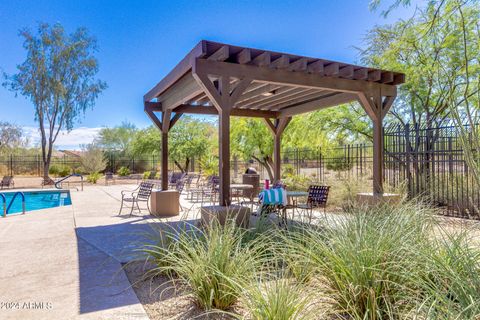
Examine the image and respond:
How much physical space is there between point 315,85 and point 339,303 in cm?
440

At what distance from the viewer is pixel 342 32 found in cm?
1035

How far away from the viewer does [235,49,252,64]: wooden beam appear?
497 centimetres

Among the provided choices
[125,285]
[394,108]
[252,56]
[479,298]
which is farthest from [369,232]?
[394,108]

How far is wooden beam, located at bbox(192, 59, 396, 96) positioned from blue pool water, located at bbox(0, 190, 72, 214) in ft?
26.8

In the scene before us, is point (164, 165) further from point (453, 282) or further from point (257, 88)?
point (453, 282)

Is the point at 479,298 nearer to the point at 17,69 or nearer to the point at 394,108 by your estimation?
the point at 394,108


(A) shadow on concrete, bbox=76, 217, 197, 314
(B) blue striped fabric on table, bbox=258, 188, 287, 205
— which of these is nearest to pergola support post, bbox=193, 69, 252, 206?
(B) blue striped fabric on table, bbox=258, 188, 287, 205

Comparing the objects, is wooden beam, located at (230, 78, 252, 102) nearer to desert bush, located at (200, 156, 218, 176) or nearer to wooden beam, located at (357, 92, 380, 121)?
wooden beam, located at (357, 92, 380, 121)

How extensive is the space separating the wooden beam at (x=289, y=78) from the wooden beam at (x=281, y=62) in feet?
0.43

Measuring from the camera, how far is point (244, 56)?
4.99 metres

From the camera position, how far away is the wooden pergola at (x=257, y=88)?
500 centimetres

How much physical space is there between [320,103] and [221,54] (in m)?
3.89

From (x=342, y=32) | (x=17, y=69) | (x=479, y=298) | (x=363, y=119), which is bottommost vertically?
(x=479, y=298)

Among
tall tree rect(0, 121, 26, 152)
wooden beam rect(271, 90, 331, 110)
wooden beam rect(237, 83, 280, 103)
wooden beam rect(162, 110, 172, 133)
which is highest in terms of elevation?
tall tree rect(0, 121, 26, 152)
